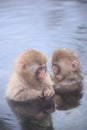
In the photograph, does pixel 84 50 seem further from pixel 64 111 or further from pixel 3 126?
pixel 3 126

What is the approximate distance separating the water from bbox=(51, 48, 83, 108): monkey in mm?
111

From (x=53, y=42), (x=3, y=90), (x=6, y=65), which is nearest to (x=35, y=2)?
(x=53, y=42)

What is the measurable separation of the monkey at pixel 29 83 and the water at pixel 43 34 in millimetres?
143

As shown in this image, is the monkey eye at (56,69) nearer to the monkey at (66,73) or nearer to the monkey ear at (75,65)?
the monkey at (66,73)

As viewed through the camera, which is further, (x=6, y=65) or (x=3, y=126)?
(x=6, y=65)

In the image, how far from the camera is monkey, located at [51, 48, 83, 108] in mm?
4508

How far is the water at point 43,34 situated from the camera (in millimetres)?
4018

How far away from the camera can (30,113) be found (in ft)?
13.7

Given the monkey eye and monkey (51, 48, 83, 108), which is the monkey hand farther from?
the monkey eye

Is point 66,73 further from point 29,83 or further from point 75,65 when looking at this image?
point 29,83

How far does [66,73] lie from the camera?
460 centimetres

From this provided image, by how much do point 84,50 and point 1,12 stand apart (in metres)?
2.33

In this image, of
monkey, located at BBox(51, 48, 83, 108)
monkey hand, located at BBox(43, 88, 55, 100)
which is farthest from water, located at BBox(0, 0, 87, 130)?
monkey hand, located at BBox(43, 88, 55, 100)

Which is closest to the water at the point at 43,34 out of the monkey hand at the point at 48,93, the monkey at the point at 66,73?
the monkey at the point at 66,73
